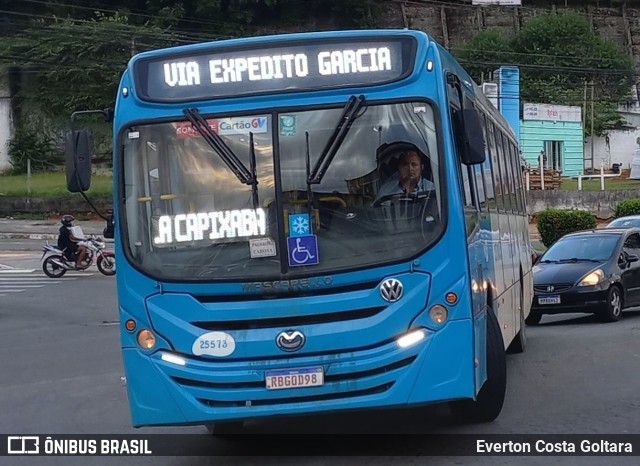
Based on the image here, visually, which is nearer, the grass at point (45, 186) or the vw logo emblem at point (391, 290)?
the vw logo emblem at point (391, 290)

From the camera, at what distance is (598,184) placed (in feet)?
165

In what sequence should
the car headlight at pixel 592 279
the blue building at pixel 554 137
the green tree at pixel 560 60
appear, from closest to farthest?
the car headlight at pixel 592 279, the blue building at pixel 554 137, the green tree at pixel 560 60

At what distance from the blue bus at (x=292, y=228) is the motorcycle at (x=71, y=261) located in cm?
2061

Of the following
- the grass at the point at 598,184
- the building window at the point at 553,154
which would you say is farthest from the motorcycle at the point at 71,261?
the building window at the point at 553,154

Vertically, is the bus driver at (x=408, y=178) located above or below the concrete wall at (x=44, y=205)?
above

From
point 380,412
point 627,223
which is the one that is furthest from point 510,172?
point 627,223

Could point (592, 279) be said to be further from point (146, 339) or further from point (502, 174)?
point (146, 339)

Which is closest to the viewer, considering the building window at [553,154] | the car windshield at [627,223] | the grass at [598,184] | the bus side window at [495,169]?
the bus side window at [495,169]

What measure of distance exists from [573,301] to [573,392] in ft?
23.7

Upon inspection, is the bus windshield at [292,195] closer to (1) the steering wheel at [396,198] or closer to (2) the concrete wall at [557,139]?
(1) the steering wheel at [396,198]

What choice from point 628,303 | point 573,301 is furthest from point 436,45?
point 628,303

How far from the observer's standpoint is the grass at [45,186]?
48.2m

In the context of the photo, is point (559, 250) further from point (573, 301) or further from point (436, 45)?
point (436, 45)

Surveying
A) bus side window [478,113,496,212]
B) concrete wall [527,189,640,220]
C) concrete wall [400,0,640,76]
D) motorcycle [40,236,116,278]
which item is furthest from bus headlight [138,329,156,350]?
concrete wall [400,0,640,76]
